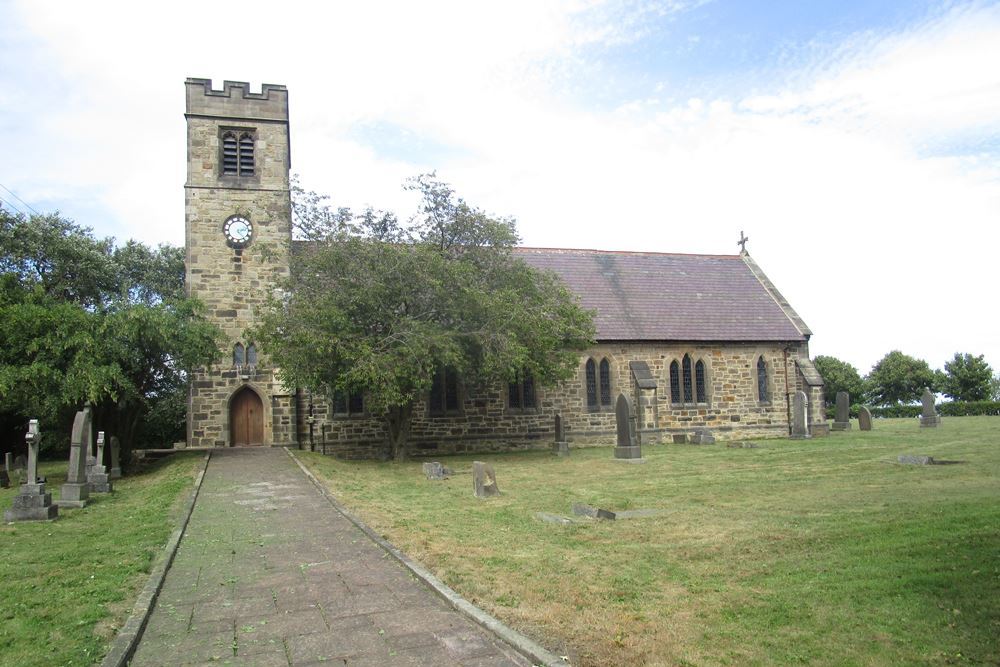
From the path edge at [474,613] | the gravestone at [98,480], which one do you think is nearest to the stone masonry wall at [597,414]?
the gravestone at [98,480]

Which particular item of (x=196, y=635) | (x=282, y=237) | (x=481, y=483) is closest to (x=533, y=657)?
(x=196, y=635)

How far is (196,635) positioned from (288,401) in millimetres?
19918

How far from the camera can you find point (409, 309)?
2120 cm

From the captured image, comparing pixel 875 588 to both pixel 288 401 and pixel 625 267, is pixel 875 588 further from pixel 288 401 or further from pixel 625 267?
pixel 625 267

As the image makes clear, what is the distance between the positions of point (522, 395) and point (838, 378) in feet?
108

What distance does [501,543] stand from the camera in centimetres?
984

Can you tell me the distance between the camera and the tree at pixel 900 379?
53781 millimetres

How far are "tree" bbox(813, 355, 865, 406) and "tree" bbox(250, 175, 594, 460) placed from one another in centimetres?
3594

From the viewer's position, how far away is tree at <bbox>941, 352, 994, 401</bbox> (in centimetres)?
5203

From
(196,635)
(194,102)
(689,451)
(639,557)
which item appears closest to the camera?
(196,635)

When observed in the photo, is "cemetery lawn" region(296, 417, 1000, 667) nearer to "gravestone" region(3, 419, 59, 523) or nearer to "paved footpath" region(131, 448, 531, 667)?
"paved footpath" region(131, 448, 531, 667)

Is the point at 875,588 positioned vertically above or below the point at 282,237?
below

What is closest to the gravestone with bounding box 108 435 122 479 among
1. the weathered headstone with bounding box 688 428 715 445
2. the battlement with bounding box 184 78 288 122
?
the battlement with bounding box 184 78 288 122

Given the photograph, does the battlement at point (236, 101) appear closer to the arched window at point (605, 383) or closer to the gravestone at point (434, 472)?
the gravestone at point (434, 472)
